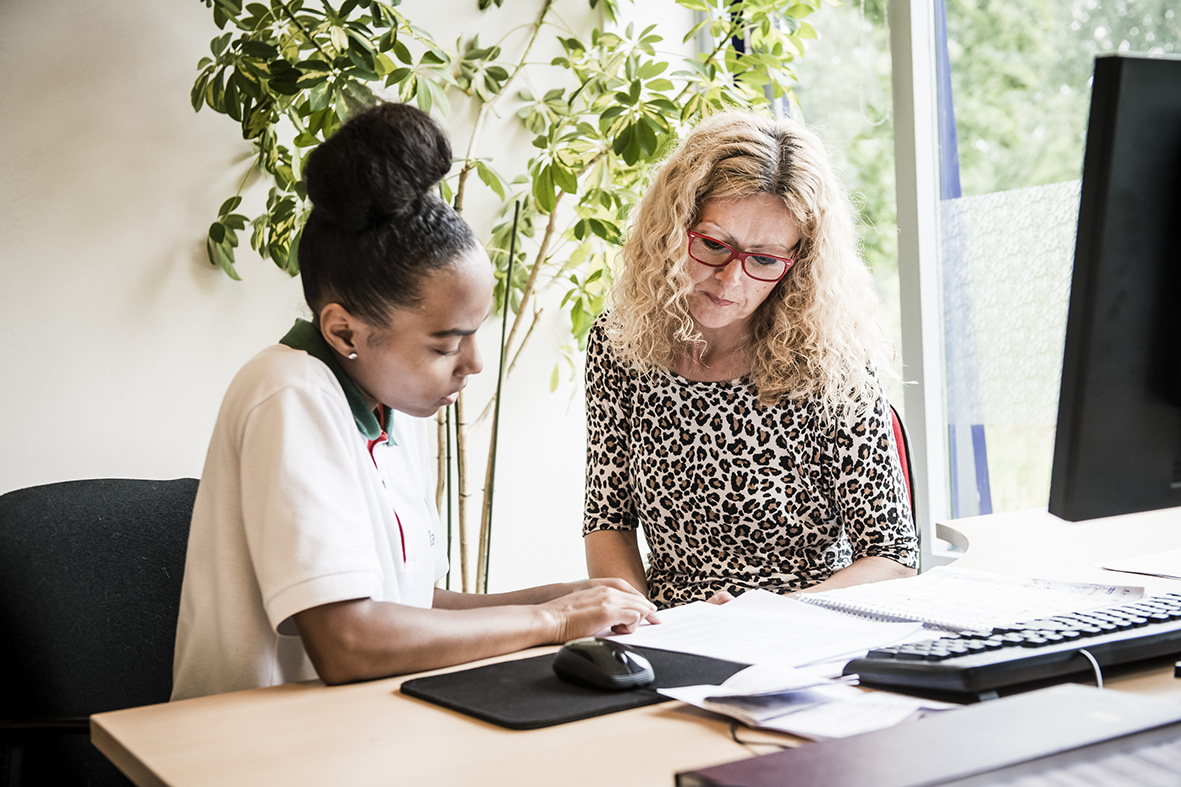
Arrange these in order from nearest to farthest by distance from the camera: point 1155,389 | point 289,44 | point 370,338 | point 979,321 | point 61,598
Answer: point 1155,389
point 370,338
point 61,598
point 289,44
point 979,321

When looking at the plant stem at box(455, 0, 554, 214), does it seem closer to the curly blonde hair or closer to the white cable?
the curly blonde hair

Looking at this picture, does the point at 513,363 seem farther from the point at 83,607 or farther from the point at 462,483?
the point at 83,607

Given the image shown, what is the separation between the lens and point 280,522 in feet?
3.21

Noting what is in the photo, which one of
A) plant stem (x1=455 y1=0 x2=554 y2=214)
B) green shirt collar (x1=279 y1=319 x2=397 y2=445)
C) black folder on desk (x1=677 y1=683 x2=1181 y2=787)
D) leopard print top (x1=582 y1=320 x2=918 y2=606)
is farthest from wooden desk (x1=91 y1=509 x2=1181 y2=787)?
plant stem (x1=455 y1=0 x2=554 y2=214)

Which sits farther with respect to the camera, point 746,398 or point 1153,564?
point 746,398

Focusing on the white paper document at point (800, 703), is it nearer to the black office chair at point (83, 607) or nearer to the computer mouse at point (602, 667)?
the computer mouse at point (602, 667)

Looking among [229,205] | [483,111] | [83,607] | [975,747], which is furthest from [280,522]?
[483,111]

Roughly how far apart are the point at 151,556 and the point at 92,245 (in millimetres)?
958

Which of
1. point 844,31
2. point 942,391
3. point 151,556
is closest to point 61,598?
point 151,556

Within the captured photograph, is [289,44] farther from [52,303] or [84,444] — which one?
[84,444]

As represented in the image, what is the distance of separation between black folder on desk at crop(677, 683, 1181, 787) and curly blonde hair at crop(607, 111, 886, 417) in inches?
39.3

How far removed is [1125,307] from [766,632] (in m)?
0.48

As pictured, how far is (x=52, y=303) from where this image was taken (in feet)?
6.63

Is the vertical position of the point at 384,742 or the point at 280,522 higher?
the point at 280,522
